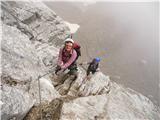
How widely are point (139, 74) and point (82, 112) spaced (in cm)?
5972

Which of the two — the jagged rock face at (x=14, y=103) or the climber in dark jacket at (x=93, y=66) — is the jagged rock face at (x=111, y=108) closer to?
the jagged rock face at (x=14, y=103)

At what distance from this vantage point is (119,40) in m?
82.8

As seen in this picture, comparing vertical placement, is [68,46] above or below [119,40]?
above

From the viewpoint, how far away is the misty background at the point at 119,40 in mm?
69988

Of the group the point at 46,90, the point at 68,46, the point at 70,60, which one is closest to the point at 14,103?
the point at 46,90

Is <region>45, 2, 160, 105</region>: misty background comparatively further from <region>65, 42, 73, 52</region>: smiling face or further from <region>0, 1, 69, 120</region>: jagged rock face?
<region>65, 42, 73, 52</region>: smiling face

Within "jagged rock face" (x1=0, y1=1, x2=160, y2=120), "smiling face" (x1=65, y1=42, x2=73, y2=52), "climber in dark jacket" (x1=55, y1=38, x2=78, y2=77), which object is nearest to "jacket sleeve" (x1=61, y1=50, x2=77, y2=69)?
"climber in dark jacket" (x1=55, y1=38, x2=78, y2=77)

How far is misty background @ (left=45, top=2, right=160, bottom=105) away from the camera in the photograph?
6999cm

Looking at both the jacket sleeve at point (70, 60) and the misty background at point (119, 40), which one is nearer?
the jacket sleeve at point (70, 60)

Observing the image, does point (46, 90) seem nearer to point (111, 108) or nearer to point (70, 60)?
point (70, 60)

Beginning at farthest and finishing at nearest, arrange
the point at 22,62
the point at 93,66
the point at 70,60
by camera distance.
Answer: the point at 93,66
the point at 70,60
the point at 22,62

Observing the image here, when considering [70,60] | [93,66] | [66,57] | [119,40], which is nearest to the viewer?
[70,60]

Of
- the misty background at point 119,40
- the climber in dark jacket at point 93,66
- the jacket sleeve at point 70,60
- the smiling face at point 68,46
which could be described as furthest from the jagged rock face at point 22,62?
the misty background at point 119,40

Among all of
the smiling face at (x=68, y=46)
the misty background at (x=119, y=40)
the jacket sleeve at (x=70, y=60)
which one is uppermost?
the smiling face at (x=68, y=46)
